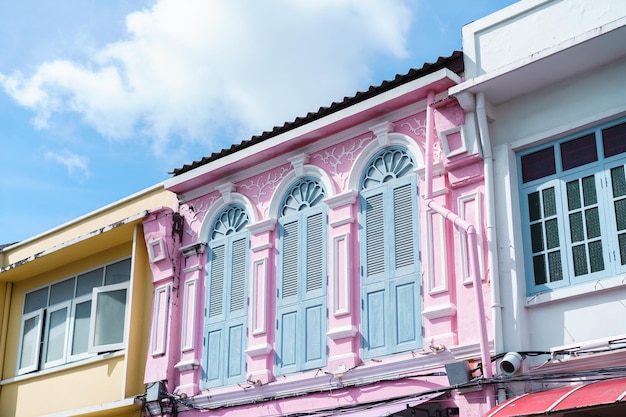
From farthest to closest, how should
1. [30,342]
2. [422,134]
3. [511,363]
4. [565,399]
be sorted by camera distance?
[30,342] < [422,134] < [511,363] < [565,399]

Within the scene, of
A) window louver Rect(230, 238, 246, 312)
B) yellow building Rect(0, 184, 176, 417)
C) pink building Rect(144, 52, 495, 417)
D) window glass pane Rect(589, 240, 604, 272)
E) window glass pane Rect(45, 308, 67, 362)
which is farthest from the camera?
window glass pane Rect(45, 308, 67, 362)

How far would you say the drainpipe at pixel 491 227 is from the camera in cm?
959

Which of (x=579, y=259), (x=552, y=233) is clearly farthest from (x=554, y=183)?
(x=579, y=259)

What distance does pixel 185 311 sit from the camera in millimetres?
12867

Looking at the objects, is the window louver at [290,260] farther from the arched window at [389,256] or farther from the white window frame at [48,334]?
the white window frame at [48,334]

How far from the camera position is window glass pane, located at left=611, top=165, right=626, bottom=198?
9469mm

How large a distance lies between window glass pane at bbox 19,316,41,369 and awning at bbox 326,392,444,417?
644 cm

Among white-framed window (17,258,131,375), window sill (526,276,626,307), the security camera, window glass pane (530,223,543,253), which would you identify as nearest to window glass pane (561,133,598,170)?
window glass pane (530,223,543,253)

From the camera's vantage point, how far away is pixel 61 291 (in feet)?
50.2

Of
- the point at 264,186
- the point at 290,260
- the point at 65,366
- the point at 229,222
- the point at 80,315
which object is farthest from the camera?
the point at 80,315

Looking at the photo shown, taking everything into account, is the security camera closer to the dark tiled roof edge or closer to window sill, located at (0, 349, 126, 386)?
the dark tiled roof edge

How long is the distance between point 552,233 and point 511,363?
1.44 m

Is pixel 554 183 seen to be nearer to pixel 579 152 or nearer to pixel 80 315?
pixel 579 152

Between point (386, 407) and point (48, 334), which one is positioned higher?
point (48, 334)
